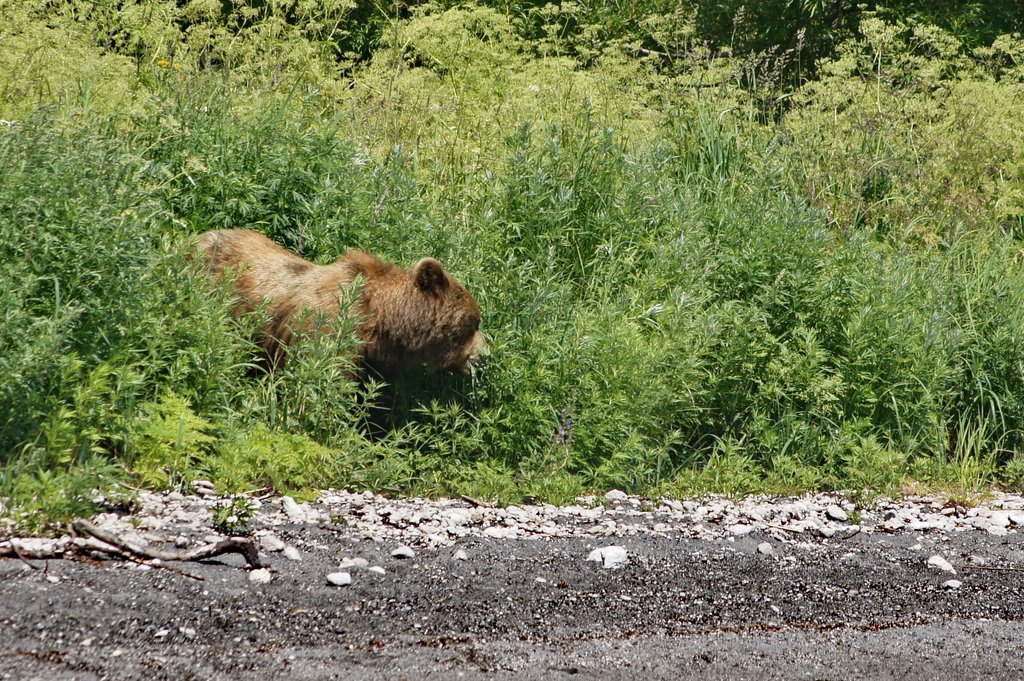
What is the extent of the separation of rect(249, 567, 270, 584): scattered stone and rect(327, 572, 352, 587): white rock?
243 mm

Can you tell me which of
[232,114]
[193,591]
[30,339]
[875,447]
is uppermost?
[232,114]

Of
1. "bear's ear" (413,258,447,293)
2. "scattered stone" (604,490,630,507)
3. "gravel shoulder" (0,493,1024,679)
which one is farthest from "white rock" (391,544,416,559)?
"bear's ear" (413,258,447,293)

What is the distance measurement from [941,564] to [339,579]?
9.34ft

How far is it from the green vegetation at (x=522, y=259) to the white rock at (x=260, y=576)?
0.82m

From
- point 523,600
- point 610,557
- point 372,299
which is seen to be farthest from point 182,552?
point 372,299

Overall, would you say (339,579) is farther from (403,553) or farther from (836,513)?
(836,513)

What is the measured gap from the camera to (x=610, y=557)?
16.7ft

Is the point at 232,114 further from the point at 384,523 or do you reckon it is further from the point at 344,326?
the point at 384,523

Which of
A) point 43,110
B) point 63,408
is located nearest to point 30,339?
point 63,408

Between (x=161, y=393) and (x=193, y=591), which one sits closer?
(x=193, y=591)

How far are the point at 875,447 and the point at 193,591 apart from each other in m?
4.32

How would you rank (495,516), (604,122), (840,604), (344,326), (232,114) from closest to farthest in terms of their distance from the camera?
(840,604) → (495,516) → (344,326) → (232,114) → (604,122)

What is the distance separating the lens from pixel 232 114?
25.5 feet

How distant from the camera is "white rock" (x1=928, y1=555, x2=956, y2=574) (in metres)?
5.39
